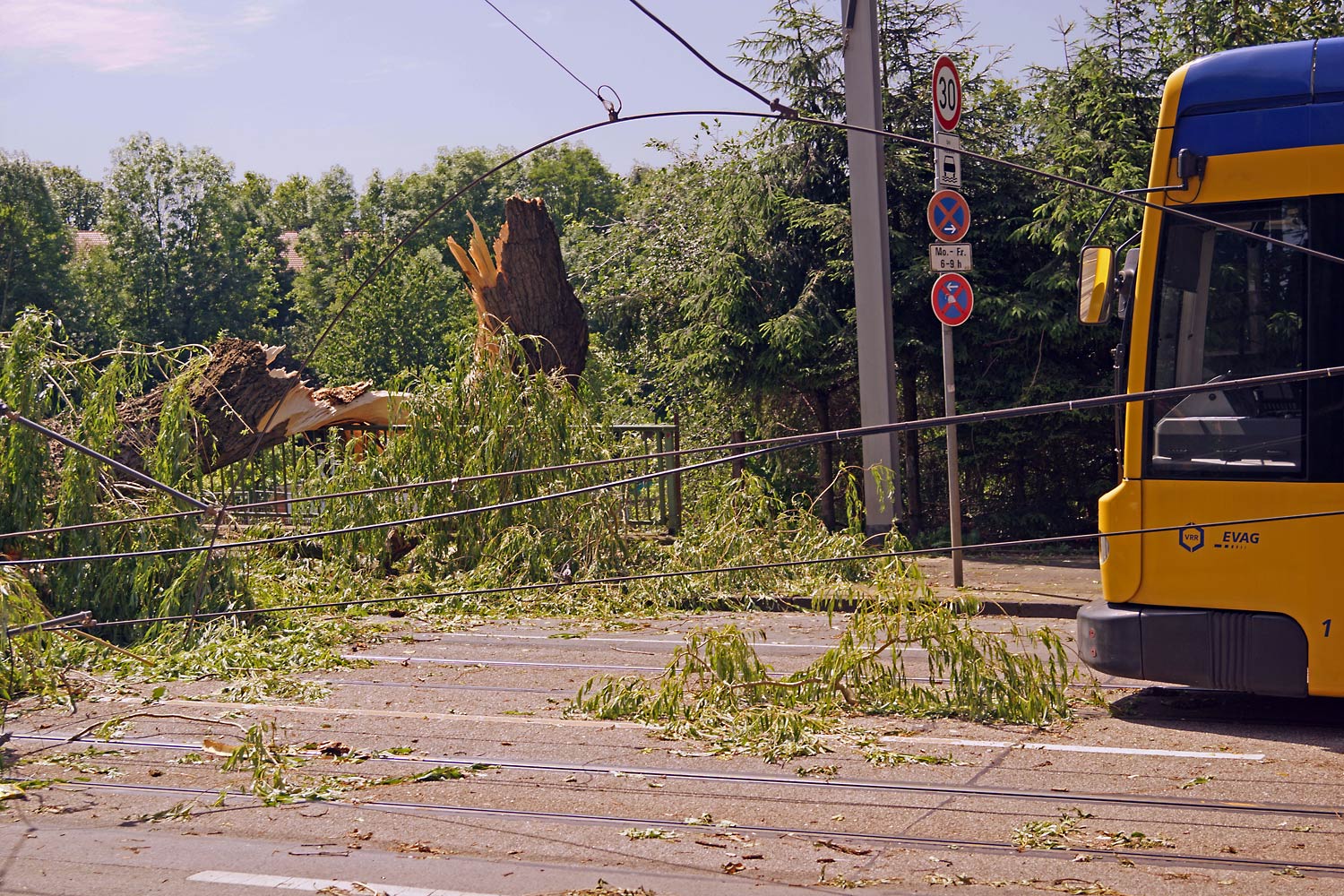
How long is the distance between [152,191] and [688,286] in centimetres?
4860

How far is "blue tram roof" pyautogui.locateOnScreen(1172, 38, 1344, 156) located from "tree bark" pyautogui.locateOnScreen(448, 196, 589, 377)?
917cm

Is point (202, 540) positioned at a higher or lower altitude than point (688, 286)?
lower

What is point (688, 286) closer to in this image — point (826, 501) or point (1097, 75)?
point (826, 501)

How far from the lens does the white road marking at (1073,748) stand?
19.6 ft

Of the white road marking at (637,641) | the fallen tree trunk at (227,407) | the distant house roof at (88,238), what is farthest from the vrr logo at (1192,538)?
the distant house roof at (88,238)

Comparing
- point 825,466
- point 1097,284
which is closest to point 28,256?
point 825,466

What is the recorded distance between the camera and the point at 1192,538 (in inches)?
252

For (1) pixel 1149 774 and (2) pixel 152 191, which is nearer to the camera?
(1) pixel 1149 774

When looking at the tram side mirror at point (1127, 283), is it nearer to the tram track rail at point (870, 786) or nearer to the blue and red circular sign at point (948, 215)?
the tram track rail at point (870, 786)

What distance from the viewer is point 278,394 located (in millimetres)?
11961

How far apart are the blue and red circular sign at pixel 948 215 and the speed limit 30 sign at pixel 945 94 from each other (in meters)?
0.60

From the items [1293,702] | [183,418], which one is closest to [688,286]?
[183,418]

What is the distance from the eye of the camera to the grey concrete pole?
12.4m

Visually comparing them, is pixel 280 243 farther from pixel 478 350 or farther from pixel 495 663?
pixel 495 663
